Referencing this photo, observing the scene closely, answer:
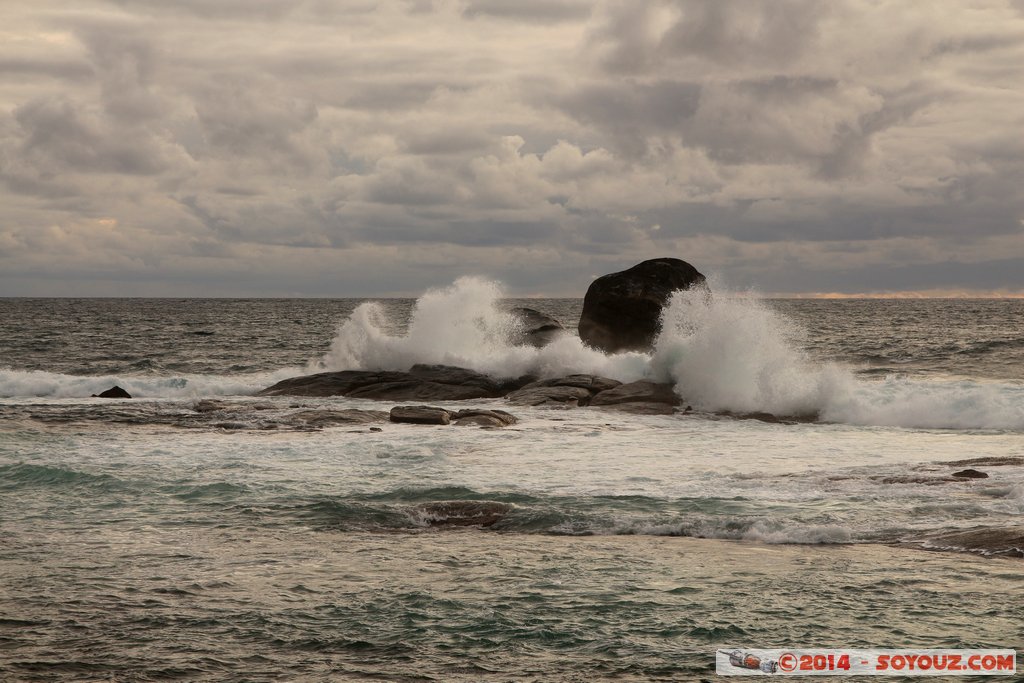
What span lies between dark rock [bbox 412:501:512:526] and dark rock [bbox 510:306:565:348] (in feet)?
56.9

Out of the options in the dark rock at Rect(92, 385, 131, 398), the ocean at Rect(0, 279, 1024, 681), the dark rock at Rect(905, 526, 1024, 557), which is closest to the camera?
the ocean at Rect(0, 279, 1024, 681)

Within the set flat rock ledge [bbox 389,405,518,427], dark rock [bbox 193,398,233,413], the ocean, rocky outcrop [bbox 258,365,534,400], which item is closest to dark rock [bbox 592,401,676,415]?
the ocean

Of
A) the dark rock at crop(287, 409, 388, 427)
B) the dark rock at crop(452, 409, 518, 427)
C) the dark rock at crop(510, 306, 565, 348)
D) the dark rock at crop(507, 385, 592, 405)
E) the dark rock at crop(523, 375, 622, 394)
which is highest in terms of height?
the dark rock at crop(510, 306, 565, 348)

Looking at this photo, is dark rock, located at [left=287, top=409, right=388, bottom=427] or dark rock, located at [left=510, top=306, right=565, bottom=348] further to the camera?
dark rock, located at [left=510, top=306, right=565, bottom=348]

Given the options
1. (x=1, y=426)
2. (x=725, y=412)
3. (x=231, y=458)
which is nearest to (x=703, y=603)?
(x=231, y=458)

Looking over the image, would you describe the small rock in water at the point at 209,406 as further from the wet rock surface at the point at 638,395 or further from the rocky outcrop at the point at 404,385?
the wet rock surface at the point at 638,395

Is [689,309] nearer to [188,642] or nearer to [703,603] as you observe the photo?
[703,603]

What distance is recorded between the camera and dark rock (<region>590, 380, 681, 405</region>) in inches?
896

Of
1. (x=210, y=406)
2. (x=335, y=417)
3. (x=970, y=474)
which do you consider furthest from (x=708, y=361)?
(x=210, y=406)

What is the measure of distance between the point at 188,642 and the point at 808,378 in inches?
733

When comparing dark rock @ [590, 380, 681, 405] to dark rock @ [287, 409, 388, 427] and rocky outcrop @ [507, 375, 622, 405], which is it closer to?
rocky outcrop @ [507, 375, 622, 405]

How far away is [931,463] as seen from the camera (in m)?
14.4

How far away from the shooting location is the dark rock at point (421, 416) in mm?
19562

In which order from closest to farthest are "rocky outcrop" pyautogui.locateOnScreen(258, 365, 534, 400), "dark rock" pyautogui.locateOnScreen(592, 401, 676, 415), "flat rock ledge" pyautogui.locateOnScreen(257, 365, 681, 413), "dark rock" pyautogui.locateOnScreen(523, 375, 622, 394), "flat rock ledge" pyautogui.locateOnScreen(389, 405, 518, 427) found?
"flat rock ledge" pyautogui.locateOnScreen(389, 405, 518, 427)
"dark rock" pyautogui.locateOnScreen(592, 401, 676, 415)
"flat rock ledge" pyautogui.locateOnScreen(257, 365, 681, 413)
"dark rock" pyautogui.locateOnScreen(523, 375, 622, 394)
"rocky outcrop" pyautogui.locateOnScreen(258, 365, 534, 400)
